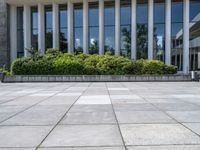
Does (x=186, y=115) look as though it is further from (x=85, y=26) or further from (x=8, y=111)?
(x=85, y=26)

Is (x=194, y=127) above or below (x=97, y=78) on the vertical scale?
below

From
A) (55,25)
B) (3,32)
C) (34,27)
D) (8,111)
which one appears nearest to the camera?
(8,111)

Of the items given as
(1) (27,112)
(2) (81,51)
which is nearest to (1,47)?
(2) (81,51)

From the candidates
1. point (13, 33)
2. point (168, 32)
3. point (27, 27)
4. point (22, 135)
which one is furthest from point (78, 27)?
point (22, 135)

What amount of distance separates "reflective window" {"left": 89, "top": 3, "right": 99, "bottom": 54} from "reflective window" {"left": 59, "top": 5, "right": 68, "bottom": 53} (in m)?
3.45

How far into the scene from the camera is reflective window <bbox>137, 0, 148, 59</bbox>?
37.9 m

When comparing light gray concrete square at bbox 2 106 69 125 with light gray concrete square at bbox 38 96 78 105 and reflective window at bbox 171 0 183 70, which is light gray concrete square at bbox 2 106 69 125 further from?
reflective window at bbox 171 0 183 70

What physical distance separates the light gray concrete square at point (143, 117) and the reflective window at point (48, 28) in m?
33.2

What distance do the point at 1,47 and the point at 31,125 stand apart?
1382 inches

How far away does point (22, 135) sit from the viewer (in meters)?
6.39

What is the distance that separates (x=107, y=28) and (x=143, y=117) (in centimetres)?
3174

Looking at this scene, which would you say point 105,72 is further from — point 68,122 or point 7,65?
point 68,122

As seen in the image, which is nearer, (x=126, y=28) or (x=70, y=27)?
(x=126, y=28)

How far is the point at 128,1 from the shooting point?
38719 millimetres
